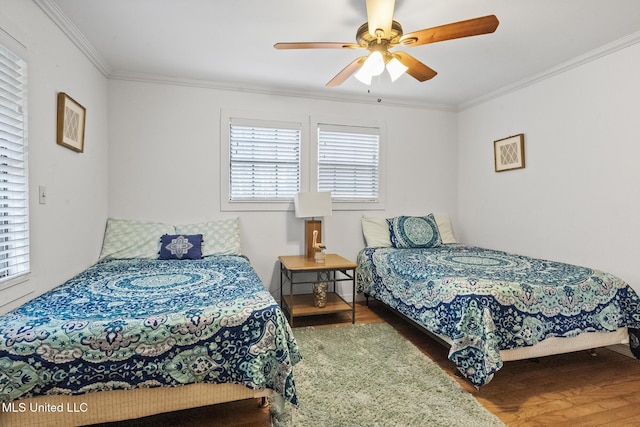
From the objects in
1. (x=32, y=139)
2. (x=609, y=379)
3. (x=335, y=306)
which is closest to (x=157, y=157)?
(x=32, y=139)

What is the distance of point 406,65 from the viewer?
2219 millimetres

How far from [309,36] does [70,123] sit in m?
1.87

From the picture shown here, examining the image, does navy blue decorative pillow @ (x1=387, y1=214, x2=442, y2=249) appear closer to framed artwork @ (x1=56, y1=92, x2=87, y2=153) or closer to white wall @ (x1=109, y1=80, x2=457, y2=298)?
white wall @ (x1=109, y1=80, x2=457, y2=298)

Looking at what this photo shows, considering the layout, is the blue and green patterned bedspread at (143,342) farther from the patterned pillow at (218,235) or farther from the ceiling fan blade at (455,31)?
the ceiling fan blade at (455,31)

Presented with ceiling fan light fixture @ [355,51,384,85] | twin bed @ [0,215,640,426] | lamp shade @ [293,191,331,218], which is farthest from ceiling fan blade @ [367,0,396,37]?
lamp shade @ [293,191,331,218]

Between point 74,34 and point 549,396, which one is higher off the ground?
point 74,34

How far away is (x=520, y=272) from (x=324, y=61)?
2.35 metres

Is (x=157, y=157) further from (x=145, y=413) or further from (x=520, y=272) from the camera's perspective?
(x=520, y=272)

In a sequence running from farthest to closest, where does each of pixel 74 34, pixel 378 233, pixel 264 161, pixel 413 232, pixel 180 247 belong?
pixel 378 233, pixel 413 232, pixel 264 161, pixel 180 247, pixel 74 34

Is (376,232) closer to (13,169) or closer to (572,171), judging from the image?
(572,171)

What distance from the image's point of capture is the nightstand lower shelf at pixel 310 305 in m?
3.13

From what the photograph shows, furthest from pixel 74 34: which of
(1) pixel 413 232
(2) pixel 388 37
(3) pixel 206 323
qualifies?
(1) pixel 413 232

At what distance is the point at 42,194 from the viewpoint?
2088 millimetres

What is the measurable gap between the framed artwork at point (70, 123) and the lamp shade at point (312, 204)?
1.88m
